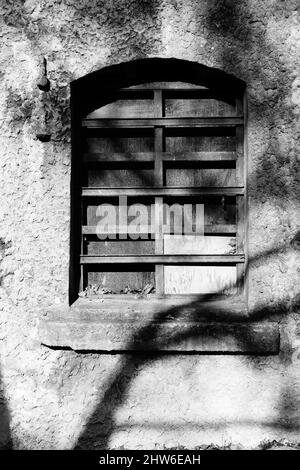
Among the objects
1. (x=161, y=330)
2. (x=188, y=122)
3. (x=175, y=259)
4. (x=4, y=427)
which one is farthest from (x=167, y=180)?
(x=4, y=427)

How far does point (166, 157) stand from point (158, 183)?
6.3 inches

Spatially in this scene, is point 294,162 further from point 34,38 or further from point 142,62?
point 34,38

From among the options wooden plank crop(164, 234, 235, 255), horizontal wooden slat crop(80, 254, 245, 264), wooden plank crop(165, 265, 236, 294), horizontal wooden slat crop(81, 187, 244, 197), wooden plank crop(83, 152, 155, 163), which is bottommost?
wooden plank crop(165, 265, 236, 294)

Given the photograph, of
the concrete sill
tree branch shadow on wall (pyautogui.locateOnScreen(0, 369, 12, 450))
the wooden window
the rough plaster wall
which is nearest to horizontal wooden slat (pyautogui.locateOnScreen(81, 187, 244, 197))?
the wooden window

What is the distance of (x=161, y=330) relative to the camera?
2.38 m

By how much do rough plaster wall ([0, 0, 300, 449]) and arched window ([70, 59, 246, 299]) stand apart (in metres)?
0.14

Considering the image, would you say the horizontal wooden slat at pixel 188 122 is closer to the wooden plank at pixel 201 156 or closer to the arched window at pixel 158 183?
the arched window at pixel 158 183

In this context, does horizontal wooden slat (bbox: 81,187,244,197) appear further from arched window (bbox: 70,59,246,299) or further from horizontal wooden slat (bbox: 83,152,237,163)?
horizontal wooden slat (bbox: 83,152,237,163)

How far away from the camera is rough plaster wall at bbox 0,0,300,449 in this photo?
2.40 m

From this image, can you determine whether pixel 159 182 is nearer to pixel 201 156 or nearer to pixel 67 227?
pixel 201 156

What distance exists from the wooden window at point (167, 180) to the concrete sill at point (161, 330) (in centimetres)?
17

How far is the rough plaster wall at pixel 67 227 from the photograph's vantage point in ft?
7.88

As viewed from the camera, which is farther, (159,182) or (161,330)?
(159,182)

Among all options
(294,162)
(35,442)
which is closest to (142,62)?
(294,162)
